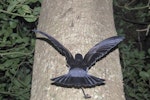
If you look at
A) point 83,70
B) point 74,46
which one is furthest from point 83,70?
point 74,46

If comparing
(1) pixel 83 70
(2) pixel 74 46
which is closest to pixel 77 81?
(1) pixel 83 70

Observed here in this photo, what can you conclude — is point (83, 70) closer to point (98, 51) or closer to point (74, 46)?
point (98, 51)

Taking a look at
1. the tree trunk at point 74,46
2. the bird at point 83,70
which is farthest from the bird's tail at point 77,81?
the tree trunk at point 74,46

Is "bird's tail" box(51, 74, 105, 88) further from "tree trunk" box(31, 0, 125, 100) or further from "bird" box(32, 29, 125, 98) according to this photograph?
"tree trunk" box(31, 0, 125, 100)

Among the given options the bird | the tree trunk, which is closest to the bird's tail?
the bird

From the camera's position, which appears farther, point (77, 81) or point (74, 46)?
point (74, 46)

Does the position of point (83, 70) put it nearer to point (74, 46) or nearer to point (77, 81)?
point (77, 81)

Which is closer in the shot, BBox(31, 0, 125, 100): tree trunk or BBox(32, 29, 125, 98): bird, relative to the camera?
BBox(32, 29, 125, 98): bird

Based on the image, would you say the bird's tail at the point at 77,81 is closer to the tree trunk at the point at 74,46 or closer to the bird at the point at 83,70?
the bird at the point at 83,70
